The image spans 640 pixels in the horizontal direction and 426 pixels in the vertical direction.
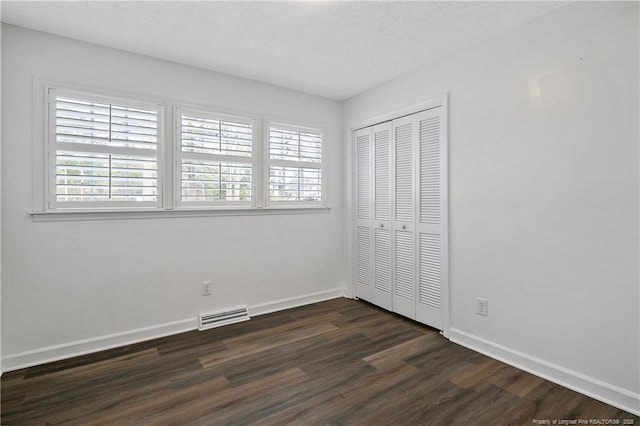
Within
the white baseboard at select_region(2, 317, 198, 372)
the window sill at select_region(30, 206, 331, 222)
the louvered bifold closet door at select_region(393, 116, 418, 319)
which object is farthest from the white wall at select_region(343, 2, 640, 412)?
the white baseboard at select_region(2, 317, 198, 372)

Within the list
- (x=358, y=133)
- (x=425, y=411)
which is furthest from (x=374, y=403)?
(x=358, y=133)

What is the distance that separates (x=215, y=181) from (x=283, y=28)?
1.54 meters

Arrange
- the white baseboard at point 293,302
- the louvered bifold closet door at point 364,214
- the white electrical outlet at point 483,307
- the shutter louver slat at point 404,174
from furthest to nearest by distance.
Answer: the louvered bifold closet door at point 364,214 < the white baseboard at point 293,302 < the shutter louver slat at point 404,174 < the white electrical outlet at point 483,307

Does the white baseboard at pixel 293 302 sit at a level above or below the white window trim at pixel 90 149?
below

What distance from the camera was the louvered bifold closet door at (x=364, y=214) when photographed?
3848 millimetres

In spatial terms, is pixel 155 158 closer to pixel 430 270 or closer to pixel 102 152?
pixel 102 152

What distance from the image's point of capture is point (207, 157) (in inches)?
125

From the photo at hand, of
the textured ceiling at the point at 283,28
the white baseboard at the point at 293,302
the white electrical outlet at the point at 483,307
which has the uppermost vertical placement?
the textured ceiling at the point at 283,28

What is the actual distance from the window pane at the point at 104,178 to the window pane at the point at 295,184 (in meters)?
1.21

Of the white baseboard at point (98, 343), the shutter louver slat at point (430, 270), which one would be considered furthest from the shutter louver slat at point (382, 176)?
the white baseboard at point (98, 343)

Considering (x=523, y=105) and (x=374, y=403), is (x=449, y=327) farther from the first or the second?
(x=523, y=105)

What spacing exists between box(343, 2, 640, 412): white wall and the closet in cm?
18

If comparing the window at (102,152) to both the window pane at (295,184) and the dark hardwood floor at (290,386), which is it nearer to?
the window pane at (295,184)

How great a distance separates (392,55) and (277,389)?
111 inches
